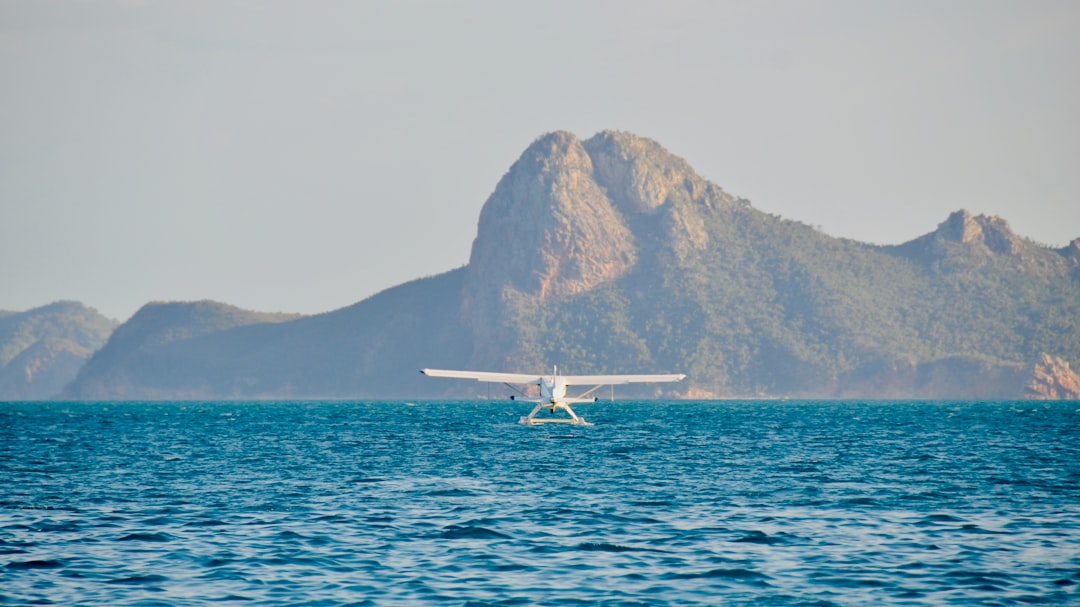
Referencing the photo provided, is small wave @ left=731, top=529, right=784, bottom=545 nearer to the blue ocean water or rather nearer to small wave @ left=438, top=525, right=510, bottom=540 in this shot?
the blue ocean water

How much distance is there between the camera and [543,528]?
108 feet

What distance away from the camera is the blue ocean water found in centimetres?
2481

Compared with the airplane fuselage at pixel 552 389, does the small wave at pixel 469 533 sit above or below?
below

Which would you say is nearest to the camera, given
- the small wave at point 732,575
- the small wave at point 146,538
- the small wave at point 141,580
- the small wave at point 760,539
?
the small wave at point 141,580

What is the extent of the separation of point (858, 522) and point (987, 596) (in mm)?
9770

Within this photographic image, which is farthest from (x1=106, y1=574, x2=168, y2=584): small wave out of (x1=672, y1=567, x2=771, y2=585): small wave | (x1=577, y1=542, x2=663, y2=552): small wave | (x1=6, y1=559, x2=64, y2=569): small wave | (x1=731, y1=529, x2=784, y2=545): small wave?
(x1=731, y1=529, x2=784, y2=545): small wave

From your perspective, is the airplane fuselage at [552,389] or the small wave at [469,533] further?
the airplane fuselage at [552,389]

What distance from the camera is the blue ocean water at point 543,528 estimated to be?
24812mm

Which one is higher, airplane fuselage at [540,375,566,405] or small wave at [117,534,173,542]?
airplane fuselage at [540,375,566,405]

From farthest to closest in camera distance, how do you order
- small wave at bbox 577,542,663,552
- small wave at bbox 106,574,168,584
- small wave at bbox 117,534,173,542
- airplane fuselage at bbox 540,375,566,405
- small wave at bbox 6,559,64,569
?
airplane fuselage at bbox 540,375,566,405 < small wave at bbox 117,534,173,542 < small wave at bbox 577,542,663,552 < small wave at bbox 6,559,64,569 < small wave at bbox 106,574,168,584

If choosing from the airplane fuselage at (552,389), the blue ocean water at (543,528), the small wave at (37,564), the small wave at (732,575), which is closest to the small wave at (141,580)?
the blue ocean water at (543,528)

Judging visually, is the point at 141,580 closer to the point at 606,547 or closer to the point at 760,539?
the point at 606,547

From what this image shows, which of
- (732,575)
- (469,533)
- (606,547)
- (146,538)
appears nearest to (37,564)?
(146,538)

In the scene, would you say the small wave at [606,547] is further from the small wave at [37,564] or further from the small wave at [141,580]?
the small wave at [37,564]
